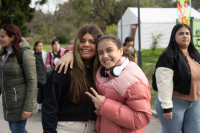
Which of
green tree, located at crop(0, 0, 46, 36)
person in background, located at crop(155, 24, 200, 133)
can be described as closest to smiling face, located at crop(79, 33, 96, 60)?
person in background, located at crop(155, 24, 200, 133)

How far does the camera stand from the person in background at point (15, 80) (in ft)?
9.62

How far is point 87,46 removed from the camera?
77.8 inches

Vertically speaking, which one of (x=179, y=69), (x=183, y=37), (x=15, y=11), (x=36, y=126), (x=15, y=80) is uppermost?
(x=15, y=11)

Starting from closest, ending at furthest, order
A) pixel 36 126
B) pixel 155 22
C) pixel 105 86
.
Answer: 1. pixel 105 86
2. pixel 36 126
3. pixel 155 22

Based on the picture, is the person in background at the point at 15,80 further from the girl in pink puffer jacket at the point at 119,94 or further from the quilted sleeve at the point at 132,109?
the quilted sleeve at the point at 132,109

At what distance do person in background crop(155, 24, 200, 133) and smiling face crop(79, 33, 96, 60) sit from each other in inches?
45.4

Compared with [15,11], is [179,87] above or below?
below

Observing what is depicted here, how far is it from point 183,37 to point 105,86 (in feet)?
5.18

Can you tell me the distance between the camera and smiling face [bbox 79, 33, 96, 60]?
198 centimetres

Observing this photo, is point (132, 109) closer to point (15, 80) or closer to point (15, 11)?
point (15, 80)

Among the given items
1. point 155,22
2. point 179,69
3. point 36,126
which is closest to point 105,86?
point 179,69

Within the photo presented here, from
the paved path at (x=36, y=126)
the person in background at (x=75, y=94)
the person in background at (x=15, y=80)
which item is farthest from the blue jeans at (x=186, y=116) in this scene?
the person in background at (x=15, y=80)

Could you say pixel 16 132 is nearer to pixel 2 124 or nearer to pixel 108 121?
pixel 108 121

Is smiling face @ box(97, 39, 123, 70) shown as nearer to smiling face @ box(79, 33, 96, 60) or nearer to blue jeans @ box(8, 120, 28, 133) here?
smiling face @ box(79, 33, 96, 60)
